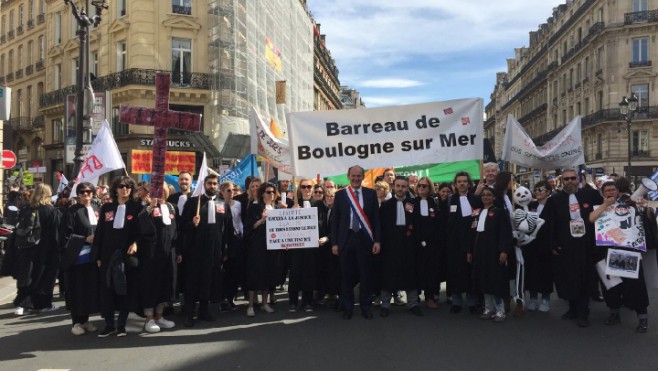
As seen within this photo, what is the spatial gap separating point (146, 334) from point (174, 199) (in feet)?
6.34

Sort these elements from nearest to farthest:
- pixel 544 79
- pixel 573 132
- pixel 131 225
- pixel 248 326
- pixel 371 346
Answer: pixel 371 346, pixel 131 225, pixel 248 326, pixel 573 132, pixel 544 79

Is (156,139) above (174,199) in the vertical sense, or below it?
above

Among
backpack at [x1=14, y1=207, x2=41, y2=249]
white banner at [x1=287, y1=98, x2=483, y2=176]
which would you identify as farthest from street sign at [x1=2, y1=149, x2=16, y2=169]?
white banner at [x1=287, y1=98, x2=483, y2=176]

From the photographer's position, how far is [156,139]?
6.57 meters

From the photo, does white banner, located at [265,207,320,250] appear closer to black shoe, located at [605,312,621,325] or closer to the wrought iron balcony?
black shoe, located at [605,312,621,325]

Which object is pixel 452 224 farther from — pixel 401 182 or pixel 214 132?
pixel 214 132

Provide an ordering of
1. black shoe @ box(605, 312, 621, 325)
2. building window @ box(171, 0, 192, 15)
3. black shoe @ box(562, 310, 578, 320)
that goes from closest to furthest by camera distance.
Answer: black shoe @ box(605, 312, 621, 325) → black shoe @ box(562, 310, 578, 320) → building window @ box(171, 0, 192, 15)

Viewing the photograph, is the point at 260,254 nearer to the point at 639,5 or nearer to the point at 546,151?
the point at 546,151

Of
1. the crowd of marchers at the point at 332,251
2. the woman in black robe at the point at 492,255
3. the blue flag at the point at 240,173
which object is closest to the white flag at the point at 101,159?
the crowd of marchers at the point at 332,251

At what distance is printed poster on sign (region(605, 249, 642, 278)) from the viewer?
6633 mm

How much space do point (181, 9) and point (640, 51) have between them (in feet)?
119

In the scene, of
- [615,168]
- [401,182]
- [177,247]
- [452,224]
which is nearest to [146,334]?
[177,247]

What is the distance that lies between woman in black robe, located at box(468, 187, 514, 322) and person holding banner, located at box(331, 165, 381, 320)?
4.12 feet

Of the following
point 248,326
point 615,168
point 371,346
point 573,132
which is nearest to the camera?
point 371,346
